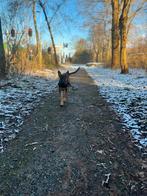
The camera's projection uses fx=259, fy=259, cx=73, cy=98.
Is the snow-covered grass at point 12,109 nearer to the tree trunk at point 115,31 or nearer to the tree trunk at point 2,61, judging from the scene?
the tree trunk at point 2,61

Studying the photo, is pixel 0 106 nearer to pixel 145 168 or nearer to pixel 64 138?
pixel 64 138

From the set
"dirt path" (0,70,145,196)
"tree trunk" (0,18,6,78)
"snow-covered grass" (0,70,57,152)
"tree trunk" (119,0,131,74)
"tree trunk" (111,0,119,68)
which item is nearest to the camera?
→ "dirt path" (0,70,145,196)

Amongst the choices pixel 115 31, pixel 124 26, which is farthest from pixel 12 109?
pixel 115 31

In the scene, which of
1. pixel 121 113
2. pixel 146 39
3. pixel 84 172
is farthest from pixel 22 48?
pixel 146 39

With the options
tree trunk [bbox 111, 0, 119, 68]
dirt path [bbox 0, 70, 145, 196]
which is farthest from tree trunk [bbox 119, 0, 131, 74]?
dirt path [bbox 0, 70, 145, 196]

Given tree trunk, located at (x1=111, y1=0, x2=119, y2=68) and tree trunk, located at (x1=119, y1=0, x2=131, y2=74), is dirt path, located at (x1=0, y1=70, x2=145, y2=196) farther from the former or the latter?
tree trunk, located at (x1=111, y1=0, x2=119, y2=68)

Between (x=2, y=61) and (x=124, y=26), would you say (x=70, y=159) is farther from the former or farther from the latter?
(x=124, y=26)

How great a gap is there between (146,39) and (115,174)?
28.4 metres

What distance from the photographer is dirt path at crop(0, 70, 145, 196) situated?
3.27 m

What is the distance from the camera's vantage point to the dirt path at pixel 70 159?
10.7 ft

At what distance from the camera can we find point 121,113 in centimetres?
702

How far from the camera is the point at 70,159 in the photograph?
4.05 m

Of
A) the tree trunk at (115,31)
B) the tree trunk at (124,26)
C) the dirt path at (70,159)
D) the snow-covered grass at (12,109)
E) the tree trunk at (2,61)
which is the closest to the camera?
the dirt path at (70,159)

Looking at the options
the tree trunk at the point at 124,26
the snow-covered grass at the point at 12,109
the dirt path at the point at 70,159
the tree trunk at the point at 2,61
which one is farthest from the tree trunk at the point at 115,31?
the dirt path at the point at 70,159
